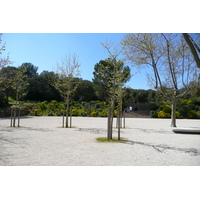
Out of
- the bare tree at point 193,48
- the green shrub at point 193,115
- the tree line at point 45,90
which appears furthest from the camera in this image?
the green shrub at point 193,115

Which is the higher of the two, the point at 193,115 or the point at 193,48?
the point at 193,48

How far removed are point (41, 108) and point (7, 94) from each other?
2.99 meters

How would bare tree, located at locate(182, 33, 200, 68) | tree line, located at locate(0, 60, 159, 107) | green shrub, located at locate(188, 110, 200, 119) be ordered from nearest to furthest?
1. bare tree, located at locate(182, 33, 200, 68)
2. tree line, located at locate(0, 60, 159, 107)
3. green shrub, located at locate(188, 110, 200, 119)

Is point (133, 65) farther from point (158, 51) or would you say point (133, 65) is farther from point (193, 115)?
point (193, 115)

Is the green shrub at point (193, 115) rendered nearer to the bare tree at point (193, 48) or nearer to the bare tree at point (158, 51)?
the bare tree at point (158, 51)

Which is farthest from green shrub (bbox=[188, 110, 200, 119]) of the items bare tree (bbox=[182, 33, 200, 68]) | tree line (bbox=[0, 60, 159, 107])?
bare tree (bbox=[182, 33, 200, 68])

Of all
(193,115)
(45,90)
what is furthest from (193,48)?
(45,90)

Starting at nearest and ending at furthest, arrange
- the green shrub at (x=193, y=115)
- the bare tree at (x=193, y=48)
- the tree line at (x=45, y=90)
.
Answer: the bare tree at (x=193, y=48) → the tree line at (x=45, y=90) → the green shrub at (x=193, y=115)

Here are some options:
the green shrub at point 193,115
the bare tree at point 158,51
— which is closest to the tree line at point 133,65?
the bare tree at point 158,51

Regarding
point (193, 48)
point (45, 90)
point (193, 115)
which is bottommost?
point (193, 115)

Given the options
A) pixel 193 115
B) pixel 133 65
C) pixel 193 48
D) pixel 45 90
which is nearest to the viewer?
pixel 193 48

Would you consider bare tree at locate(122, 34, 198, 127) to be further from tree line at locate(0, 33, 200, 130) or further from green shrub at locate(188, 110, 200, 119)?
green shrub at locate(188, 110, 200, 119)

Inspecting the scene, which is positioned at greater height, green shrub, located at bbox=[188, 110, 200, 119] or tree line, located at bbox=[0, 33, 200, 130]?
tree line, located at bbox=[0, 33, 200, 130]
